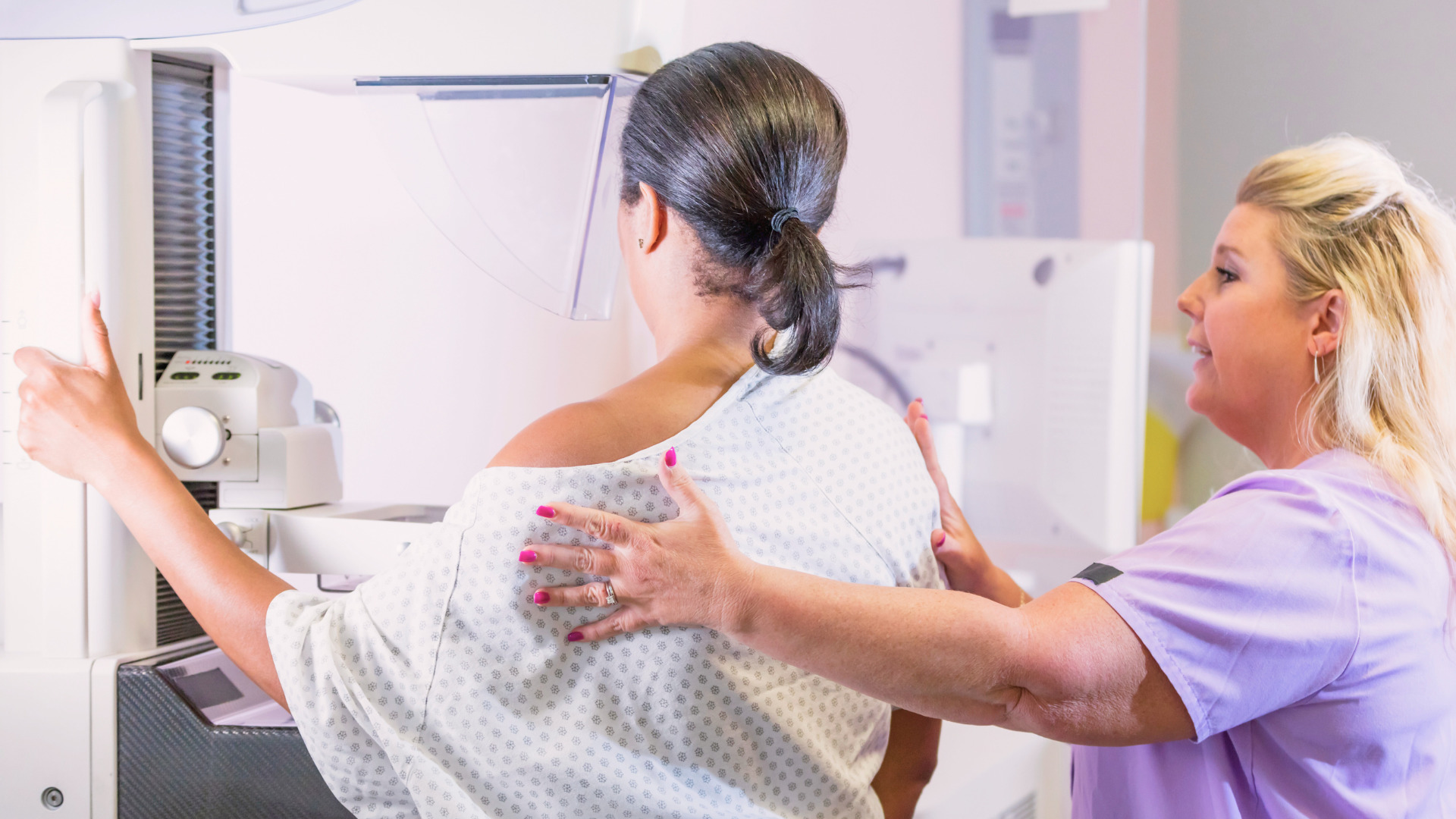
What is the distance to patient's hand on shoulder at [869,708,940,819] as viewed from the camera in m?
1.07

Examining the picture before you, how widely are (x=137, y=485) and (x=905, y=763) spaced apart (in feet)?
2.57

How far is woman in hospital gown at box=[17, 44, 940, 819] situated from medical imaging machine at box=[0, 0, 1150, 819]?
0.21 metres

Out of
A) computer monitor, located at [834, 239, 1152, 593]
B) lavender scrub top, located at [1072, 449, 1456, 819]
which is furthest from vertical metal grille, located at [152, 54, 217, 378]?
computer monitor, located at [834, 239, 1152, 593]

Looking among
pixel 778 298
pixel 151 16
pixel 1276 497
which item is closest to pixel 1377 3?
pixel 1276 497

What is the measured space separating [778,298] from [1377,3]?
2.16 meters

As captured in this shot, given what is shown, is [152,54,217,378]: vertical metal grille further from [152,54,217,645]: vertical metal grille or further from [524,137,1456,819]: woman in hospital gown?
[524,137,1456,819]: woman in hospital gown

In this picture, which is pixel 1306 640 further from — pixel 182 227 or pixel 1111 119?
pixel 1111 119

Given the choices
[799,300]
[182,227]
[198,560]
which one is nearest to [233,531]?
[198,560]

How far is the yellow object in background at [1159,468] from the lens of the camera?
2656mm

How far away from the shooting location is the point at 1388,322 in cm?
96

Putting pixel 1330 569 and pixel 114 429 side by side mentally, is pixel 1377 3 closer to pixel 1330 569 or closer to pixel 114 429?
pixel 1330 569

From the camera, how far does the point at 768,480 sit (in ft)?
2.81

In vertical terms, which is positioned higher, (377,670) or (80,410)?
(80,410)

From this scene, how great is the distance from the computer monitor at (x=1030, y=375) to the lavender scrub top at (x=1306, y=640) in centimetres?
149
